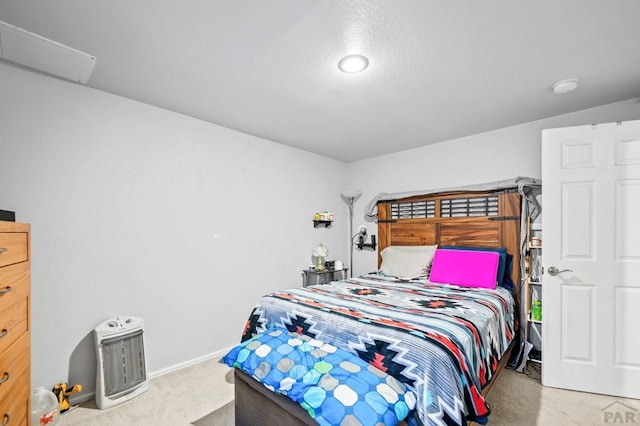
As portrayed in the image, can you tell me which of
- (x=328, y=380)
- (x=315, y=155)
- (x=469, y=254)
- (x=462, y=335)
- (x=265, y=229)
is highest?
(x=315, y=155)

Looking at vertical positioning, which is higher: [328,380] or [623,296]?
[623,296]

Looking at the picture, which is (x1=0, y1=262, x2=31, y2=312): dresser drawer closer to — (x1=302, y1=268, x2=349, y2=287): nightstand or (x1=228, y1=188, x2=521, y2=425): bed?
(x1=228, y1=188, x2=521, y2=425): bed

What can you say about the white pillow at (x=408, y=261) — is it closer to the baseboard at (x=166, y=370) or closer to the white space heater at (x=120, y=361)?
the baseboard at (x=166, y=370)

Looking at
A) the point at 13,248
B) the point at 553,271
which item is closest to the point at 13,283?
the point at 13,248

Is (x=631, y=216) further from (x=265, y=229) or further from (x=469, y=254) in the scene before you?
(x=265, y=229)

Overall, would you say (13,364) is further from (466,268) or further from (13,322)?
(466,268)

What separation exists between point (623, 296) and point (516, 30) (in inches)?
84.6

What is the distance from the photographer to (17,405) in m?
1.43

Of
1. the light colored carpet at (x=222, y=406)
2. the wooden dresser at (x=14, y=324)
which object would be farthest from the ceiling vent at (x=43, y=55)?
the light colored carpet at (x=222, y=406)

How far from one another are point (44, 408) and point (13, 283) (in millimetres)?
1031

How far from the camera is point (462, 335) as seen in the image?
5.59 ft

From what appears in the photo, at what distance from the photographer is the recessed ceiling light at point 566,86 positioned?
2.21 m

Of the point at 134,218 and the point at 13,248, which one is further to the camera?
the point at 134,218

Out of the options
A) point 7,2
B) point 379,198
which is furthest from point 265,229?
point 7,2
